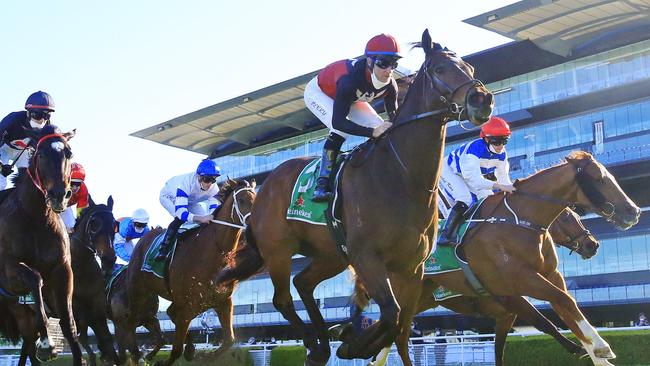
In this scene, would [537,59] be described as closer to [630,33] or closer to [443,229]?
[630,33]

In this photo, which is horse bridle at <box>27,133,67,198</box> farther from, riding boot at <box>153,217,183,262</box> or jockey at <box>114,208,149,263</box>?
jockey at <box>114,208,149,263</box>

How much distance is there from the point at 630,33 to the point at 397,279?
100 ft

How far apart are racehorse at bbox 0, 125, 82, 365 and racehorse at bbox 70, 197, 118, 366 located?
2323 millimetres

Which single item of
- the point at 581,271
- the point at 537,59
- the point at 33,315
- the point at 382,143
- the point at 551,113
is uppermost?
the point at 537,59

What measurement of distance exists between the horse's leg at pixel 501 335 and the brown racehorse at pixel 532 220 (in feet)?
1.56

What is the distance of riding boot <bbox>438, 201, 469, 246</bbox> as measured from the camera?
27.9ft

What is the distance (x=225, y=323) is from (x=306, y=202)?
10.2ft

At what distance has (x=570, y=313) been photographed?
705 cm

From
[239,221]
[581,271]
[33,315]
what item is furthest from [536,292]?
[581,271]

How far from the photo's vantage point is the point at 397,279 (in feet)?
19.0

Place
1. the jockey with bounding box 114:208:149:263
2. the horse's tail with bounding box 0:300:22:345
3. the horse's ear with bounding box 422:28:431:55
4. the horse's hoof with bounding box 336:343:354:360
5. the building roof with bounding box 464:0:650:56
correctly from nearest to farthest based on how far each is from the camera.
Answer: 1. the horse's hoof with bounding box 336:343:354:360
2. the horse's ear with bounding box 422:28:431:55
3. the horse's tail with bounding box 0:300:22:345
4. the jockey with bounding box 114:208:149:263
5. the building roof with bounding box 464:0:650:56

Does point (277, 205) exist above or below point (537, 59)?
below

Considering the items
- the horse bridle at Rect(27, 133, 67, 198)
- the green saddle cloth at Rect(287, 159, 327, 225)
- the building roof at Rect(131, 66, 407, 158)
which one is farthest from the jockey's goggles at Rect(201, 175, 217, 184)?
the building roof at Rect(131, 66, 407, 158)

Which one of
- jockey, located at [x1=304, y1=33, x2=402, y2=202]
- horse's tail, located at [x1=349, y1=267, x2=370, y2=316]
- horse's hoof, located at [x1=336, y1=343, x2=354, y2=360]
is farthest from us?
horse's tail, located at [x1=349, y1=267, x2=370, y2=316]
